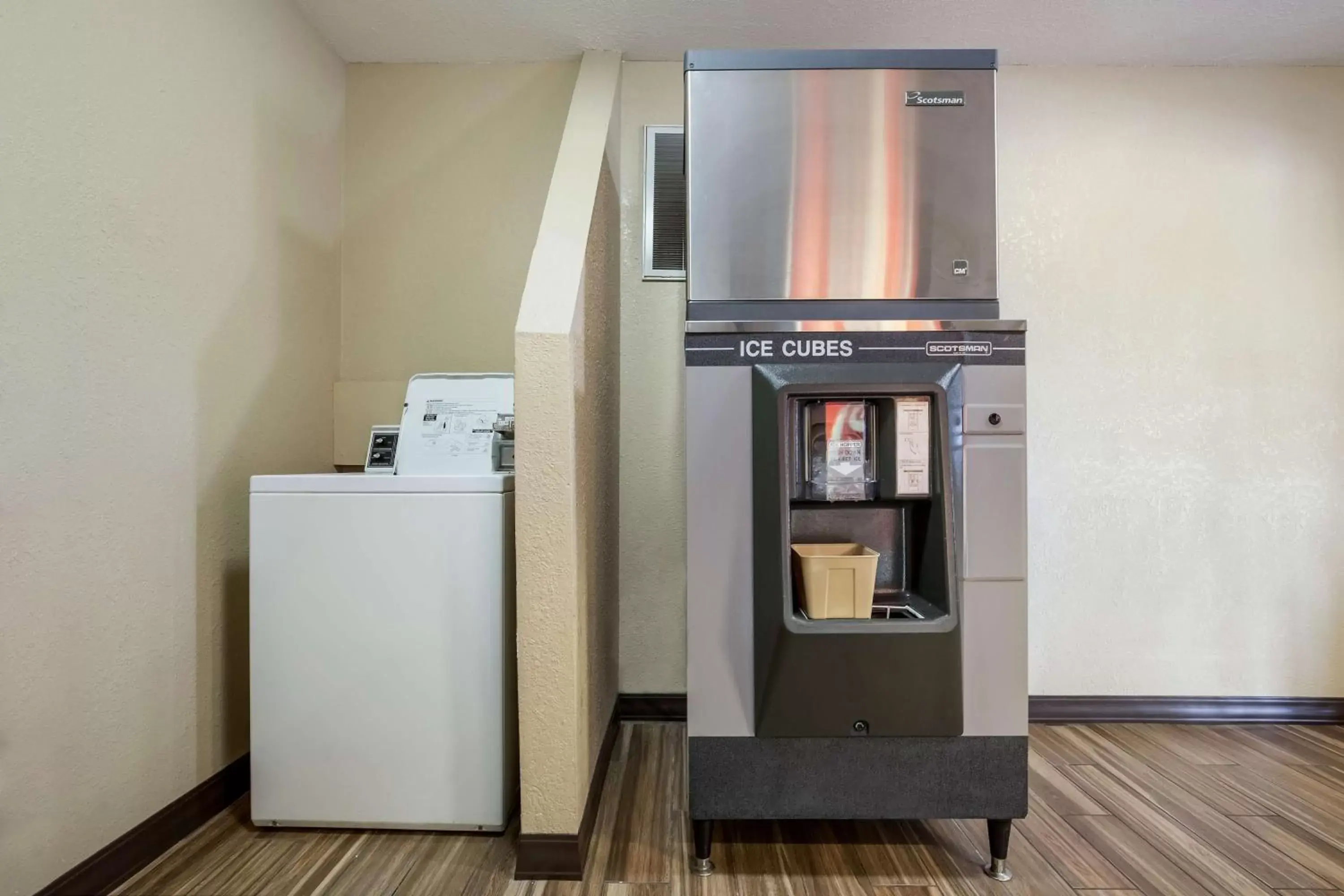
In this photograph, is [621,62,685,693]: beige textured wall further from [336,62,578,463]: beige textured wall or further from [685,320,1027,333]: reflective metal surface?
[685,320,1027,333]: reflective metal surface

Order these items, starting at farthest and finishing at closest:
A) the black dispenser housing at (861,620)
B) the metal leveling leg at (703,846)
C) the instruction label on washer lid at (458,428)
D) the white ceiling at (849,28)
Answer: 1. the white ceiling at (849,28)
2. the instruction label on washer lid at (458,428)
3. the metal leveling leg at (703,846)
4. the black dispenser housing at (861,620)

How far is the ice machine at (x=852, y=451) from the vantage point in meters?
1.40

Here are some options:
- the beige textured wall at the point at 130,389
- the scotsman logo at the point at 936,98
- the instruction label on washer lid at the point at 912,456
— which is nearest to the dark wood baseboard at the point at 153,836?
the beige textured wall at the point at 130,389

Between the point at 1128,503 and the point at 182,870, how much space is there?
2.83 meters

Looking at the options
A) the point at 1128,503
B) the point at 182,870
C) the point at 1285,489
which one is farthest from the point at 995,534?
the point at 182,870

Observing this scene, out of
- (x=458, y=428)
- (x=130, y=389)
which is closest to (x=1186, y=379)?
(x=458, y=428)

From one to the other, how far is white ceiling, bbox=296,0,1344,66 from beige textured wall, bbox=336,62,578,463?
0.30 feet

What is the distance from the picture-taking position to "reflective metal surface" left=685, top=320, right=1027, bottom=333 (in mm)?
1424

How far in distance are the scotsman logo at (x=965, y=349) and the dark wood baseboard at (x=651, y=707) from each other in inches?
59.1

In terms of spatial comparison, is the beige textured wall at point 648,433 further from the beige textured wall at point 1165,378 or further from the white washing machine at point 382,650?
the white washing machine at point 382,650

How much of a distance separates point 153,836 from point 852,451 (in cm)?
171

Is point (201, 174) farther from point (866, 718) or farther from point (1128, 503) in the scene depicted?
point (1128, 503)

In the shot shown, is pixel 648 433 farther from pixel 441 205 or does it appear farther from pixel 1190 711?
pixel 1190 711

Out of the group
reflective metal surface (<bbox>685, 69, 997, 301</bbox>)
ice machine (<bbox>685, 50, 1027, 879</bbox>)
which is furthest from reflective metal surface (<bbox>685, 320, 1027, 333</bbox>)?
reflective metal surface (<bbox>685, 69, 997, 301</bbox>)
